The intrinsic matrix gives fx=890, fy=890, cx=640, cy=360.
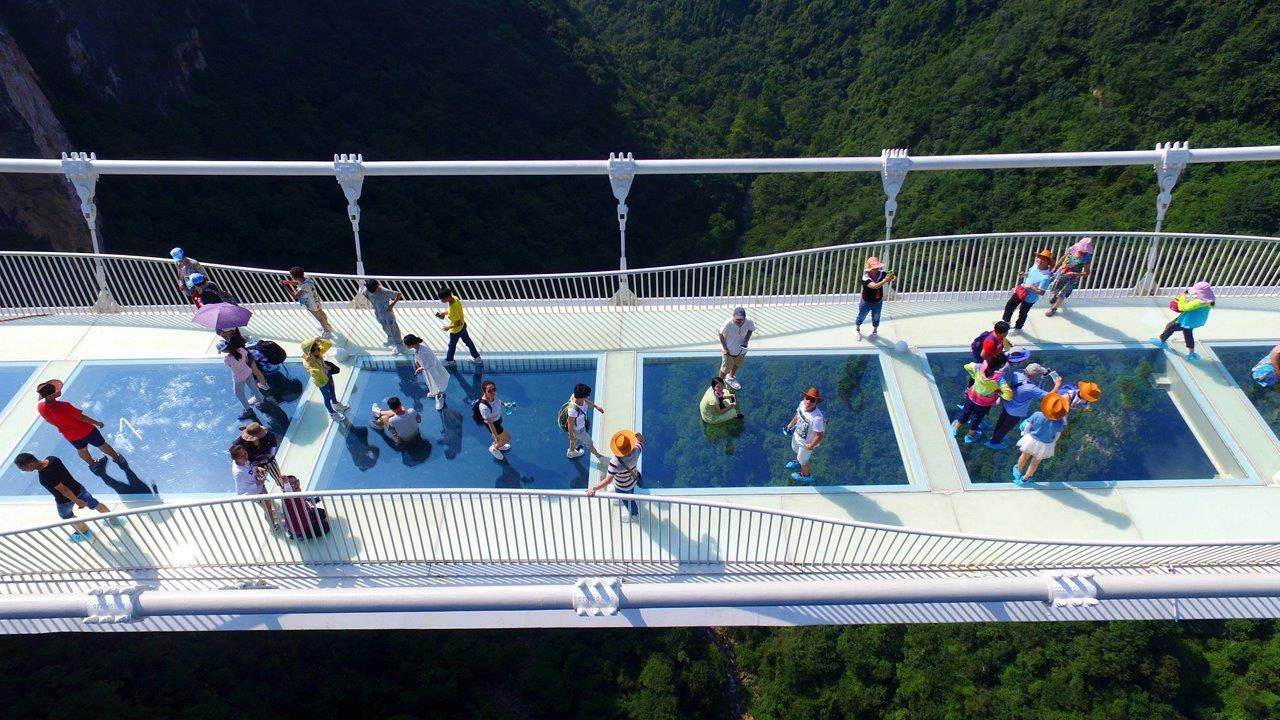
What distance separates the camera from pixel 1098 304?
42.3 feet

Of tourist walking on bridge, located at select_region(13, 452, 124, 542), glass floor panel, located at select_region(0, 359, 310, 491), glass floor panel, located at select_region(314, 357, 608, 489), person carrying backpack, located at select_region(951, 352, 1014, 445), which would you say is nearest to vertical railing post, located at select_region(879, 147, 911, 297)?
person carrying backpack, located at select_region(951, 352, 1014, 445)

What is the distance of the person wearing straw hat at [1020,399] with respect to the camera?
32.6ft

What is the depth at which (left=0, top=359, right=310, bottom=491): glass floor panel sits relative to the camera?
34.4 ft

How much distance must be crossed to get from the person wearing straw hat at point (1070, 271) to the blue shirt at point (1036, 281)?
52 centimetres

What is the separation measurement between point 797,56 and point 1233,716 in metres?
56.1

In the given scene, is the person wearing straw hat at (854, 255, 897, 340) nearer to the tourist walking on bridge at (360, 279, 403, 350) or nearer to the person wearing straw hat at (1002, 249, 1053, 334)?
the person wearing straw hat at (1002, 249, 1053, 334)

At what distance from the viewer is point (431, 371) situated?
1100 cm

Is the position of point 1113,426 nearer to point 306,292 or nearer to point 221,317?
point 306,292

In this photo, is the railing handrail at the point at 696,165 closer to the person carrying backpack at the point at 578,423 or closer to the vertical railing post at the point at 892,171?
the vertical railing post at the point at 892,171

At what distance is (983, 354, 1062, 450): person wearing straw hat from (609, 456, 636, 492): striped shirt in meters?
4.37

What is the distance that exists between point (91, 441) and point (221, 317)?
1.99 m

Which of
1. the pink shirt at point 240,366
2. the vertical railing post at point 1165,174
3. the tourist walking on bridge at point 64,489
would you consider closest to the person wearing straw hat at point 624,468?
the pink shirt at point 240,366

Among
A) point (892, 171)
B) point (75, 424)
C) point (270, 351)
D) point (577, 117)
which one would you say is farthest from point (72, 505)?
point (577, 117)

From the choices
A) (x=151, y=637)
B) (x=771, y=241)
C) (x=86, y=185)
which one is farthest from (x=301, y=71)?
(x=86, y=185)
